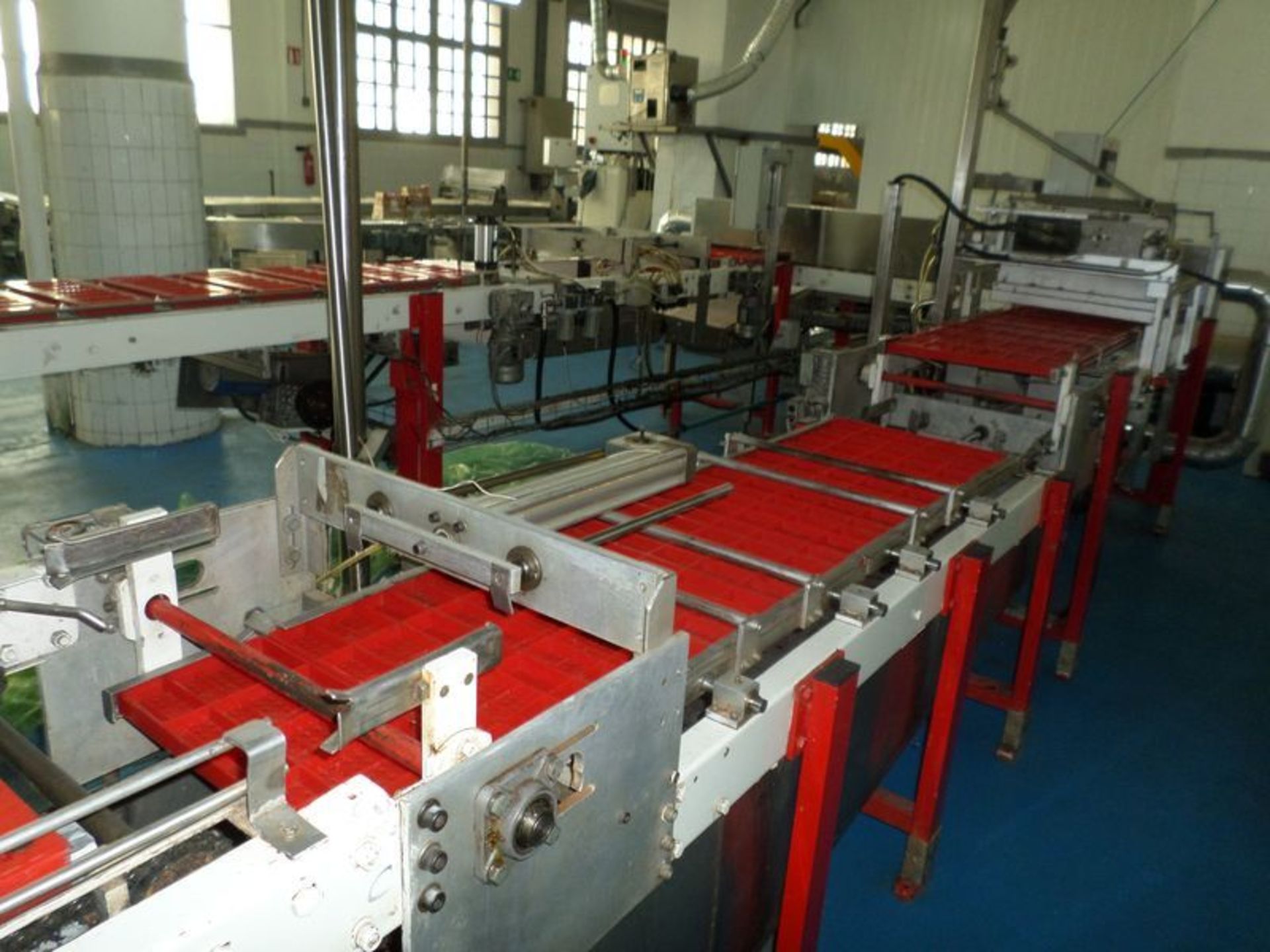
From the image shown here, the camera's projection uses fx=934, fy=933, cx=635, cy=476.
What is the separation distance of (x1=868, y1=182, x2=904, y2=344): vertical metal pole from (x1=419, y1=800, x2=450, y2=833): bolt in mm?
2839

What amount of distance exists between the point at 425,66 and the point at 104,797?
1138cm

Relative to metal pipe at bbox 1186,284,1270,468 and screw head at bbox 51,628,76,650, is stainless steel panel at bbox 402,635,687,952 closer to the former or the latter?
screw head at bbox 51,628,76,650

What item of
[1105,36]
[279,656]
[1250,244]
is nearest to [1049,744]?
[279,656]

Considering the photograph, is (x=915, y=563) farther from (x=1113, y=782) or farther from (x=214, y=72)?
(x=214, y=72)

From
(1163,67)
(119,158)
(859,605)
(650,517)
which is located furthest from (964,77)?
(859,605)

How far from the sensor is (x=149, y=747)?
128cm

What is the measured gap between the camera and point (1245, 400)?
5.29 m

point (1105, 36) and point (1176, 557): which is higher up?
point (1105, 36)

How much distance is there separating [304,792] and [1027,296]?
3582 millimetres

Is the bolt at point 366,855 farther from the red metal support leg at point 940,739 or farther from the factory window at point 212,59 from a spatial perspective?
the factory window at point 212,59

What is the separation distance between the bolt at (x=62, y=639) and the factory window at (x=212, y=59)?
862cm

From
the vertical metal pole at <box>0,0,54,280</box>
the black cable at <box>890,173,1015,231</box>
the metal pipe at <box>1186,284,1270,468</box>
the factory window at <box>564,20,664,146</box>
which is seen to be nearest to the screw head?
the black cable at <box>890,173,1015,231</box>

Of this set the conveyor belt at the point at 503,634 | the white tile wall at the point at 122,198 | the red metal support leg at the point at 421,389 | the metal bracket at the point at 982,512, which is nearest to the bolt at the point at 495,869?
the conveyor belt at the point at 503,634

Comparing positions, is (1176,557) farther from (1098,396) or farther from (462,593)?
(462,593)
